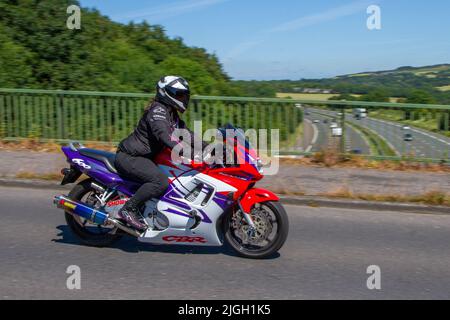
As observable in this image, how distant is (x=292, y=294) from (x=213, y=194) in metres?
1.40

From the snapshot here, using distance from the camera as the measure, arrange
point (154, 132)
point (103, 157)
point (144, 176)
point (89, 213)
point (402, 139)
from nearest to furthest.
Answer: point (154, 132)
point (144, 176)
point (89, 213)
point (103, 157)
point (402, 139)

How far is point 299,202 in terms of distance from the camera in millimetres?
9328

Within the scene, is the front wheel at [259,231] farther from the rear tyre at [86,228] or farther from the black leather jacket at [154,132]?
the rear tyre at [86,228]

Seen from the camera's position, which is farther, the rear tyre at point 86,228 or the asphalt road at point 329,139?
the asphalt road at point 329,139

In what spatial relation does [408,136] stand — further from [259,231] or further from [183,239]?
[183,239]

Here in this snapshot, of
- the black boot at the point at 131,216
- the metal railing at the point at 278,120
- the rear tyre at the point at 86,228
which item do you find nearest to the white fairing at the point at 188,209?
the black boot at the point at 131,216

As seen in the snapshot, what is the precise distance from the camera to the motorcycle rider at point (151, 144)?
20.2 feet

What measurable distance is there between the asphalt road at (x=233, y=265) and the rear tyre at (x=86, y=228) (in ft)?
0.39

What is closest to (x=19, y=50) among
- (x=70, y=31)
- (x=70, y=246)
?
(x=70, y=31)

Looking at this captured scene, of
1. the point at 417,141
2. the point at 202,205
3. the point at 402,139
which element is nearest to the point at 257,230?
the point at 202,205

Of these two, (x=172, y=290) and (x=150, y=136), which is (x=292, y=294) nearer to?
(x=172, y=290)

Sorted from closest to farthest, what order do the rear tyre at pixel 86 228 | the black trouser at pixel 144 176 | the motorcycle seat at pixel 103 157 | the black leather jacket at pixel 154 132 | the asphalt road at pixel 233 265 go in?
1. the asphalt road at pixel 233 265
2. the black leather jacket at pixel 154 132
3. the black trouser at pixel 144 176
4. the motorcycle seat at pixel 103 157
5. the rear tyre at pixel 86 228

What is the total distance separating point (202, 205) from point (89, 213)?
128 cm

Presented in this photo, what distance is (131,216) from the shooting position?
6367mm
